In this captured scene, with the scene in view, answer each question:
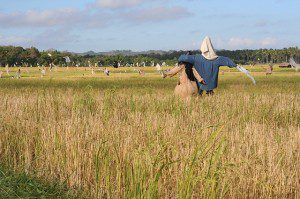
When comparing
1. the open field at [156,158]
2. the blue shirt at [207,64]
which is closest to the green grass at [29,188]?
the open field at [156,158]

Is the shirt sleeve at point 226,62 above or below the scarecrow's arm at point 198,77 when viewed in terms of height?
above

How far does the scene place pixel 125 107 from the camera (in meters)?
11.7

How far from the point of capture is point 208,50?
12.8m

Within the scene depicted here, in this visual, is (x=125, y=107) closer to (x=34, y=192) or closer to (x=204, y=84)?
(x=204, y=84)

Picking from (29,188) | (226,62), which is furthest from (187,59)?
(29,188)

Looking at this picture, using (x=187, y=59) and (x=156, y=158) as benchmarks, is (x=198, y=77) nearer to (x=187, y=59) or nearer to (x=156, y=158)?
(x=187, y=59)

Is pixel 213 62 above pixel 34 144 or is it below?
above

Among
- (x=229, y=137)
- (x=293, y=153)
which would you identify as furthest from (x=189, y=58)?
(x=293, y=153)

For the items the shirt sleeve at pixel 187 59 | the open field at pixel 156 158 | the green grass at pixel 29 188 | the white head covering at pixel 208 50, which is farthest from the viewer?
the white head covering at pixel 208 50

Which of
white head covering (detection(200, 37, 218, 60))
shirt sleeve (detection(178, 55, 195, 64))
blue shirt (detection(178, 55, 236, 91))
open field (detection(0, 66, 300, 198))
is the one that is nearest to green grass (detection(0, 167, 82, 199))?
open field (detection(0, 66, 300, 198))

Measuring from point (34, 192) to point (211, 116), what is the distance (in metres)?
5.15

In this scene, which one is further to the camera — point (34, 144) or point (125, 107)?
point (125, 107)

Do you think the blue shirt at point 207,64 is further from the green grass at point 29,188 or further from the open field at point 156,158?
the green grass at point 29,188

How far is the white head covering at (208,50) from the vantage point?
12.7 meters
